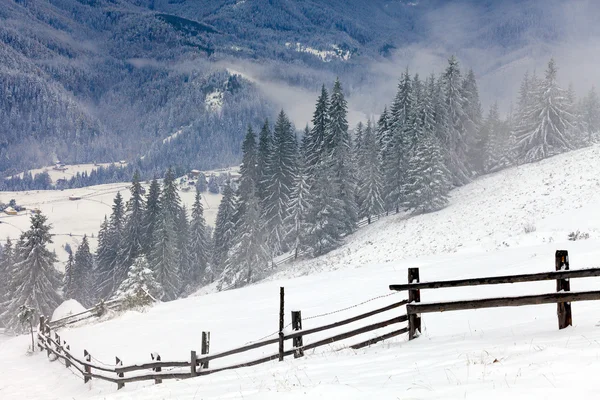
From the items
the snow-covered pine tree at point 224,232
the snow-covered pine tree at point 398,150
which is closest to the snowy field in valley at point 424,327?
the snow-covered pine tree at point 398,150

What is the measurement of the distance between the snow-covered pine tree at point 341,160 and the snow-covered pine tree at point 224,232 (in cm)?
1600

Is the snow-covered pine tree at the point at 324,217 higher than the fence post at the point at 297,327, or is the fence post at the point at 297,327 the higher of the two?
the snow-covered pine tree at the point at 324,217

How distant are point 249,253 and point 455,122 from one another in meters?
32.4

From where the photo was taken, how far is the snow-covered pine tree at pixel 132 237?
192ft

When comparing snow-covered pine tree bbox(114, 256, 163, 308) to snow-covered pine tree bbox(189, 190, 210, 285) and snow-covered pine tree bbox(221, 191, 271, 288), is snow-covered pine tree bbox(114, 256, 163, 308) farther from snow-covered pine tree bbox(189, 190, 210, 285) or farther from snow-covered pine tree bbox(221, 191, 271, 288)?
snow-covered pine tree bbox(189, 190, 210, 285)

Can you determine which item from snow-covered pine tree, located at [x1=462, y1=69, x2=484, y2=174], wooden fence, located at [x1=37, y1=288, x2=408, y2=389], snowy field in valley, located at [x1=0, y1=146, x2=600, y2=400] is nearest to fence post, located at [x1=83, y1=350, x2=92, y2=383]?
snowy field in valley, located at [x1=0, y1=146, x2=600, y2=400]

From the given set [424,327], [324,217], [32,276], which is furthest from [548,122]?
[32,276]

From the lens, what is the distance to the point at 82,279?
67062 millimetres

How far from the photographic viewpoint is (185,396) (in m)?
7.68

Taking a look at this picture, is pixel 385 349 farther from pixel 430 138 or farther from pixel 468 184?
pixel 468 184

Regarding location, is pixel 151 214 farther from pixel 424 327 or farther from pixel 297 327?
pixel 424 327

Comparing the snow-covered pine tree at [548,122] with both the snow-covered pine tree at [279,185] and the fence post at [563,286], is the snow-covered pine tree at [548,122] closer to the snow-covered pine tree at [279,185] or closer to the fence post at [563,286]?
the snow-covered pine tree at [279,185]

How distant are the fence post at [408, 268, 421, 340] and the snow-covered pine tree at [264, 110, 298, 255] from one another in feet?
147

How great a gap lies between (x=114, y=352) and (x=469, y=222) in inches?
1069
